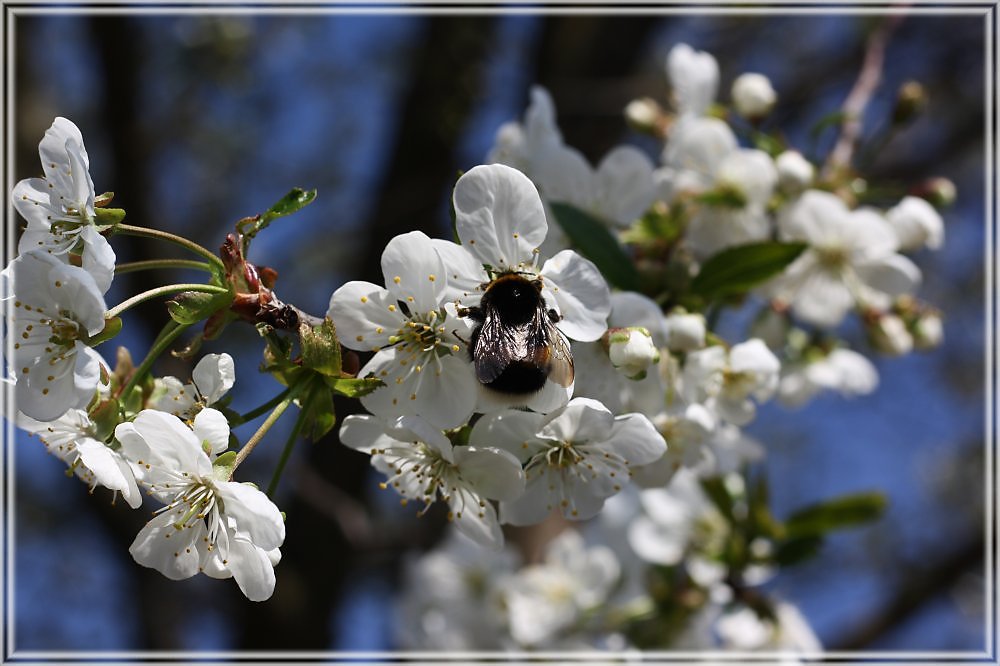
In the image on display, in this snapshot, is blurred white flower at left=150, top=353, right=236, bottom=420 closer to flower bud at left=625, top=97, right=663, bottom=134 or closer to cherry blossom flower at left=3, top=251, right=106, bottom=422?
cherry blossom flower at left=3, top=251, right=106, bottom=422

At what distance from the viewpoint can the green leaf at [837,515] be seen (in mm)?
2061

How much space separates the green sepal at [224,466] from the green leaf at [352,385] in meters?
0.15

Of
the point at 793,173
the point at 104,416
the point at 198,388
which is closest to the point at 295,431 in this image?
the point at 198,388

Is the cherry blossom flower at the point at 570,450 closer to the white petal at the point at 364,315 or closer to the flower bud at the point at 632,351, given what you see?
the flower bud at the point at 632,351

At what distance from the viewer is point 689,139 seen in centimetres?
176

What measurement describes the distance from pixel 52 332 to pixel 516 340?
565 millimetres

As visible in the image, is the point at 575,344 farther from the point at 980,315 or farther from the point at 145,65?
the point at 980,315

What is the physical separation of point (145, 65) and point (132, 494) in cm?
322

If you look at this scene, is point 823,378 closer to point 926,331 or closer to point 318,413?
point 926,331

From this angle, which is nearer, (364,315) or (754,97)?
(364,315)

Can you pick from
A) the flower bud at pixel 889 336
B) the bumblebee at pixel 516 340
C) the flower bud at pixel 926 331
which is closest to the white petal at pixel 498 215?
the bumblebee at pixel 516 340

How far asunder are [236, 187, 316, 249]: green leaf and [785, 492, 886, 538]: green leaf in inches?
57.9

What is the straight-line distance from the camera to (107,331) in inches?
43.1

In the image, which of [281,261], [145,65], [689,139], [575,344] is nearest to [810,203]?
[689,139]
